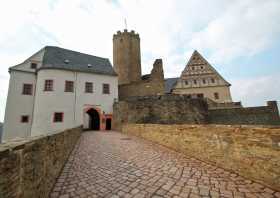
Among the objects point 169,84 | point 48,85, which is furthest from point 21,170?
point 169,84

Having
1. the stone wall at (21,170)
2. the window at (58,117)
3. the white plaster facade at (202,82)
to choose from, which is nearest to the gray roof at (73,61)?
the window at (58,117)

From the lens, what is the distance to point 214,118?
63.9 ft

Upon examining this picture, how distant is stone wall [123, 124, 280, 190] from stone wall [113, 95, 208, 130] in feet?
34.4

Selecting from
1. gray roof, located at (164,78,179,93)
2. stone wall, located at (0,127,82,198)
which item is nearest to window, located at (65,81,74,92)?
gray roof, located at (164,78,179,93)

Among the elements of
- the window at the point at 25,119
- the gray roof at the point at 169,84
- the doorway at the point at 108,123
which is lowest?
the doorway at the point at 108,123

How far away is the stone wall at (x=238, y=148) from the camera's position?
352 cm

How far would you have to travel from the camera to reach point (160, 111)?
17719 millimetres

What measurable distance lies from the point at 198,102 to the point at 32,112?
19.9m

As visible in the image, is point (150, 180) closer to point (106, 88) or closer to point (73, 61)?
point (106, 88)

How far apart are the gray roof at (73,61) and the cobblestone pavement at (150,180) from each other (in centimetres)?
1574

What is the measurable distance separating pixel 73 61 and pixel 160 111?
13.4m

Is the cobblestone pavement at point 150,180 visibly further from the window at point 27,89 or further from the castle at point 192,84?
the castle at point 192,84

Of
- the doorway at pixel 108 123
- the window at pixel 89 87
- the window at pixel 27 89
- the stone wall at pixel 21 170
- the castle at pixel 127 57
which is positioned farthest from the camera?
the castle at pixel 127 57

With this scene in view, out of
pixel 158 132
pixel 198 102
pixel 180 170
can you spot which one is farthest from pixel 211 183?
pixel 198 102
